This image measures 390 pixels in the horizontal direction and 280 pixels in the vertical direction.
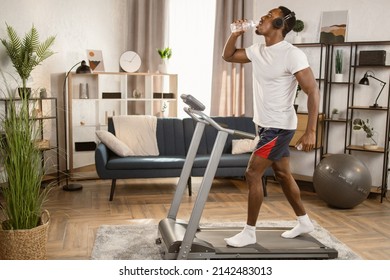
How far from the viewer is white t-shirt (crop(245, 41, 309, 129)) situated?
3049mm

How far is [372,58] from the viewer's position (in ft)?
15.6

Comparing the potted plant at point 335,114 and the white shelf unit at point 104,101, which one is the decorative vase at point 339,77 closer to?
the potted plant at point 335,114

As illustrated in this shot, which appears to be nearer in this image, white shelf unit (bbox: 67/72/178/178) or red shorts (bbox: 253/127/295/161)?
red shorts (bbox: 253/127/295/161)

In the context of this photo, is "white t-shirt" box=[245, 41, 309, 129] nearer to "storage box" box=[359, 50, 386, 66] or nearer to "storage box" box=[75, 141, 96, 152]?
"storage box" box=[359, 50, 386, 66]

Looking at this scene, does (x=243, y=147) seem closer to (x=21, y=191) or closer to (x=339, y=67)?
(x=339, y=67)

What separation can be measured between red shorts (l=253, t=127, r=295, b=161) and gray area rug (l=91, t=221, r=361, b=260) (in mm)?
806

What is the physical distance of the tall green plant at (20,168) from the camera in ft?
8.78

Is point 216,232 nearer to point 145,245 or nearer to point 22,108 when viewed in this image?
point 145,245

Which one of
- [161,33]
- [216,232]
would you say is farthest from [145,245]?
[161,33]

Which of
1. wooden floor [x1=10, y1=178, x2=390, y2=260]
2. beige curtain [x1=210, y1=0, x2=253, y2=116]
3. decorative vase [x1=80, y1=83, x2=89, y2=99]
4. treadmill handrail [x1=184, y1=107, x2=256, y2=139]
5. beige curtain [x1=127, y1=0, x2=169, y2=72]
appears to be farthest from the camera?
beige curtain [x1=127, y1=0, x2=169, y2=72]

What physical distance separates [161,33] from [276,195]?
8.74ft

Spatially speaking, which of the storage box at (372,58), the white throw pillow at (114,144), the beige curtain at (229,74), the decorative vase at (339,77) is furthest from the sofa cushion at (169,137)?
the storage box at (372,58)

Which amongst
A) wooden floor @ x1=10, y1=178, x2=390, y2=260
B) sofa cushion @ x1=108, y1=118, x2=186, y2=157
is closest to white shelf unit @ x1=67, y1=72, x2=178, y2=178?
wooden floor @ x1=10, y1=178, x2=390, y2=260

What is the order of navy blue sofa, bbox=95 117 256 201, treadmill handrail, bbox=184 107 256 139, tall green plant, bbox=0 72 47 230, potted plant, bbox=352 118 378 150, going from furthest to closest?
potted plant, bbox=352 118 378 150, navy blue sofa, bbox=95 117 256 201, treadmill handrail, bbox=184 107 256 139, tall green plant, bbox=0 72 47 230
